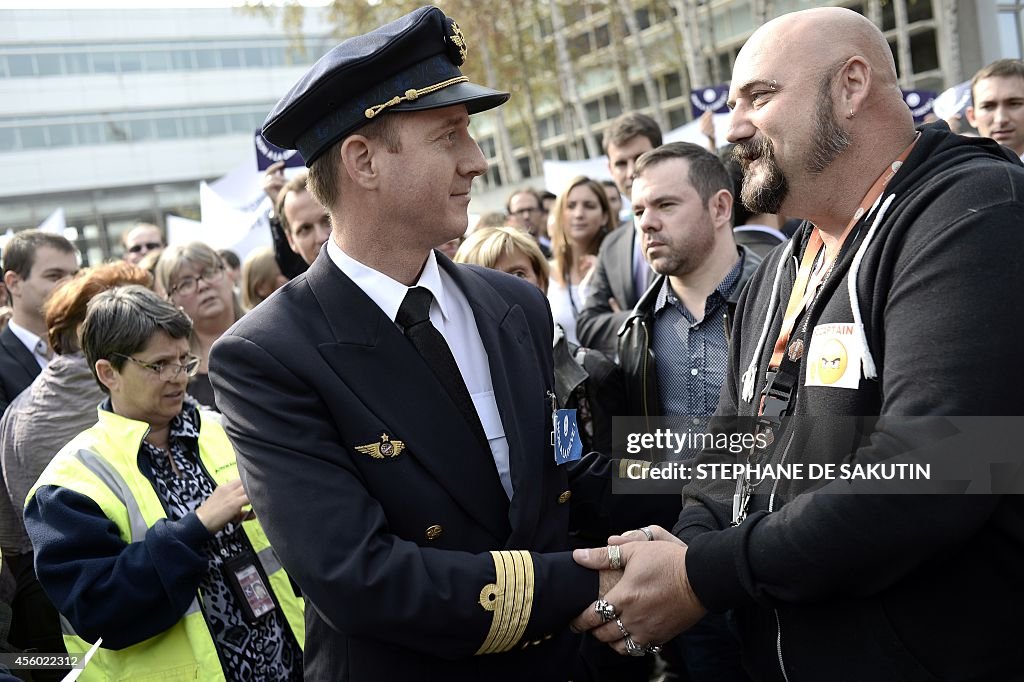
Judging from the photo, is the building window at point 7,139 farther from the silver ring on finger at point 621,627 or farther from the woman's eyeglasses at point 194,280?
the silver ring on finger at point 621,627

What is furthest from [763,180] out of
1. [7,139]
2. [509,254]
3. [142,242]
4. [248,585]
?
[7,139]

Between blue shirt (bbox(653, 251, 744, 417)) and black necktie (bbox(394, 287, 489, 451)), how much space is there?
195 centimetres

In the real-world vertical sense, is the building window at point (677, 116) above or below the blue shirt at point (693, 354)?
above

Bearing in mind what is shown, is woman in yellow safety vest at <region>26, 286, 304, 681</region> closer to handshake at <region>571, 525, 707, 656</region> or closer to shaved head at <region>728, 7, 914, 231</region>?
handshake at <region>571, 525, 707, 656</region>

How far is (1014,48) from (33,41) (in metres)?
58.6

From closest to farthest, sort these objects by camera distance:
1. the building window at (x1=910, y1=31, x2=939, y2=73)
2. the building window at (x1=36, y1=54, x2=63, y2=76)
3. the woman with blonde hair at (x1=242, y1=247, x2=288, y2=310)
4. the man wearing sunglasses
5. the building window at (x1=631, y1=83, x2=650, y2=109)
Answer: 1. the woman with blonde hair at (x1=242, y1=247, x2=288, y2=310)
2. the man wearing sunglasses
3. the building window at (x1=910, y1=31, x2=939, y2=73)
4. the building window at (x1=631, y1=83, x2=650, y2=109)
5. the building window at (x1=36, y1=54, x2=63, y2=76)

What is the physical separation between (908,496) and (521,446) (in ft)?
3.33

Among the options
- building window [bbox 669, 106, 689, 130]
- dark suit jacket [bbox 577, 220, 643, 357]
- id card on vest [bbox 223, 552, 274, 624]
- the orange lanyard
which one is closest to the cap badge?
the orange lanyard

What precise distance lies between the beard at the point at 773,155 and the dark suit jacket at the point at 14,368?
4501 millimetres

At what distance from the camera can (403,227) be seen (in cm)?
282

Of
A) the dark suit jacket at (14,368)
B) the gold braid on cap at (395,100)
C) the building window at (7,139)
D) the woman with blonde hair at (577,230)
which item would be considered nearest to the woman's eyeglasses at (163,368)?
the gold braid on cap at (395,100)

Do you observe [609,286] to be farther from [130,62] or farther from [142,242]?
[130,62]

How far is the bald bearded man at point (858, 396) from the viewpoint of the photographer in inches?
86.1

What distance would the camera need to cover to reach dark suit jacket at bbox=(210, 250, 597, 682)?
2486 millimetres
